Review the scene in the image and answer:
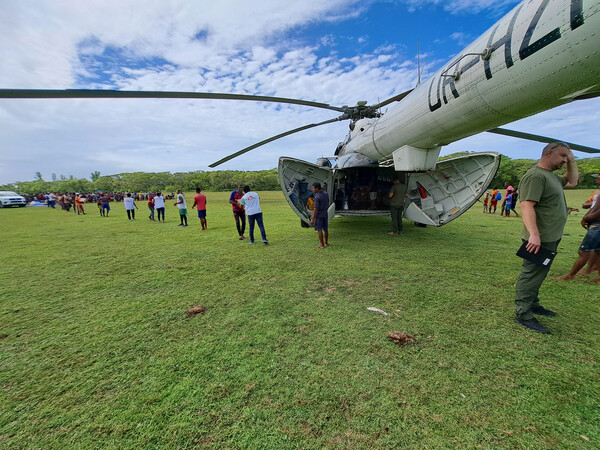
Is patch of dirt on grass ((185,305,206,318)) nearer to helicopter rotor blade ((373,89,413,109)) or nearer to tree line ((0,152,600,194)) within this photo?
helicopter rotor blade ((373,89,413,109))

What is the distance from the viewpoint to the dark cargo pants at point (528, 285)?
2547 millimetres

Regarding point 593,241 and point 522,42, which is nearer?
point 522,42

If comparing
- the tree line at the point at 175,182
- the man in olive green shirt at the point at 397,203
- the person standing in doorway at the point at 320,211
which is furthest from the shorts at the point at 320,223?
the tree line at the point at 175,182

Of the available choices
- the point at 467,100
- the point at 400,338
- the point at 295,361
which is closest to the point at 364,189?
the point at 467,100

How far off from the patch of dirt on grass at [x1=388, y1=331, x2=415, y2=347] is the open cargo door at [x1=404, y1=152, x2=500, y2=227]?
4748 mm

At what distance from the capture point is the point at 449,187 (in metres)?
6.78

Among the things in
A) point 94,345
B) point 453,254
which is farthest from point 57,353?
point 453,254

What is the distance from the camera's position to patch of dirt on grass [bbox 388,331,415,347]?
245cm

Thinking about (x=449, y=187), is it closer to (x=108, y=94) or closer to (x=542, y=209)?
(x=542, y=209)

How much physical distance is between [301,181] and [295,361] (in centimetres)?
552

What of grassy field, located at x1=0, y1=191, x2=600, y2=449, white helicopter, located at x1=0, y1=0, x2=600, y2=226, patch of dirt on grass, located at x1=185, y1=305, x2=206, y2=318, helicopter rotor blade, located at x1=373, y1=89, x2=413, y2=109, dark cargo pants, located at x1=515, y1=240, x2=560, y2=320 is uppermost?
helicopter rotor blade, located at x1=373, y1=89, x2=413, y2=109

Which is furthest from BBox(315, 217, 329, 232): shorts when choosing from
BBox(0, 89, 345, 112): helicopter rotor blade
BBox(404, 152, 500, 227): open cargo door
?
BBox(0, 89, 345, 112): helicopter rotor blade

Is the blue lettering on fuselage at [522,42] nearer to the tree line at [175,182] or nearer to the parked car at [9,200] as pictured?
the parked car at [9,200]

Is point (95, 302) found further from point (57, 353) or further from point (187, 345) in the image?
point (187, 345)
